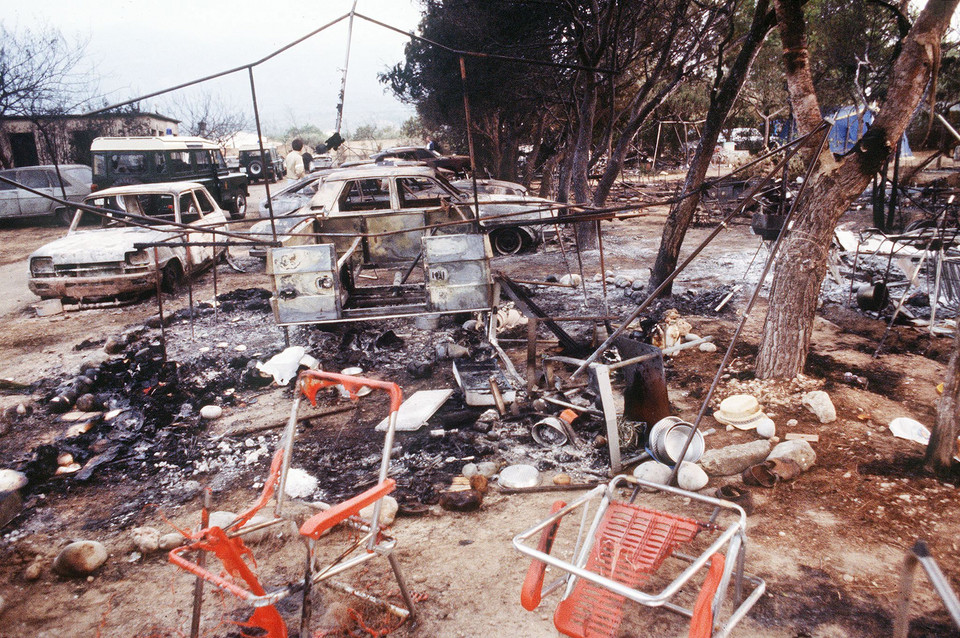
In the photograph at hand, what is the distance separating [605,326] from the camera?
20.6ft

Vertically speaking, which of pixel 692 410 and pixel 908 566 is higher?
pixel 908 566

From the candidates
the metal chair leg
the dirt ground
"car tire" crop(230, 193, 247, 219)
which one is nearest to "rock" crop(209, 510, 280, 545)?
the dirt ground

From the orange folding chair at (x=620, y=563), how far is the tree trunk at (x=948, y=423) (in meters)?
2.02

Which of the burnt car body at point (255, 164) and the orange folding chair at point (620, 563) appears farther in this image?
the burnt car body at point (255, 164)

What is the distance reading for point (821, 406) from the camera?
172 inches

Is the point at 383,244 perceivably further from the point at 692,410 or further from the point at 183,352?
the point at 692,410

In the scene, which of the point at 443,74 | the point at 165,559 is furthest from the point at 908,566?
the point at 443,74

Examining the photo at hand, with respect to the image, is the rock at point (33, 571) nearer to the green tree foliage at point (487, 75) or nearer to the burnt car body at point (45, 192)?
the green tree foliage at point (487, 75)

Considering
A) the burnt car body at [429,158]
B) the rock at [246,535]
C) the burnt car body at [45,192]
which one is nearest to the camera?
the rock at [246,535]

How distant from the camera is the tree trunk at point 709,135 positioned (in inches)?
251

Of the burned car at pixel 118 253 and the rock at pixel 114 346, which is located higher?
the burned car at pixel 118 253

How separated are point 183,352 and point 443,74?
1320 cm

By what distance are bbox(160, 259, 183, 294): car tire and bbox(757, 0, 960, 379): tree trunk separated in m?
8.43

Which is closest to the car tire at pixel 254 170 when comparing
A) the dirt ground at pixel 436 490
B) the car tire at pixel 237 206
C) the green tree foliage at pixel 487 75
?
the green tree foliage at pixel 487 75
